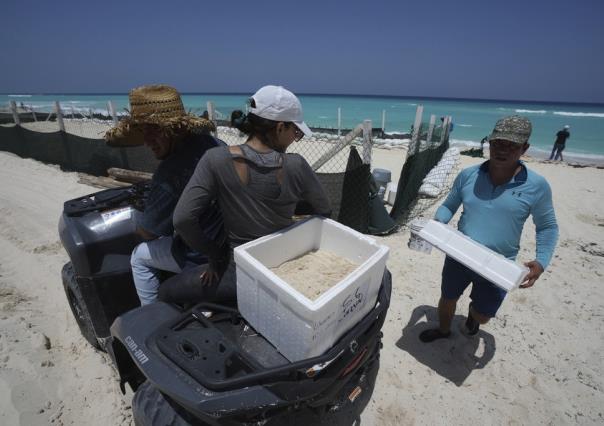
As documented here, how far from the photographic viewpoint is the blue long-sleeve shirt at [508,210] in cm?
218

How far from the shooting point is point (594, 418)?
7.79 feet

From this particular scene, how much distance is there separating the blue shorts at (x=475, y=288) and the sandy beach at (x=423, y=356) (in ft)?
2.01

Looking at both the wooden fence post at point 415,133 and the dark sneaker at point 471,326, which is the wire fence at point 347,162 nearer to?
the wooden fence post at point 415,133

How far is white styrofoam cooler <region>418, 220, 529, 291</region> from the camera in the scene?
1.90 m

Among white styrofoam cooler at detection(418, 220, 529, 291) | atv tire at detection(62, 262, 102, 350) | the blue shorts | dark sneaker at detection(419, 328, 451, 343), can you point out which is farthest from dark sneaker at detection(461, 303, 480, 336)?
atv tire at detection(62, 262, 102, 350)

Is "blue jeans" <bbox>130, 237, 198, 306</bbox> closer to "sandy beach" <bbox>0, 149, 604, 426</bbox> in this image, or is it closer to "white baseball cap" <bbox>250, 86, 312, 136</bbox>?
"sandy beach" <bbox>0, 149, 604, 426</bbox>

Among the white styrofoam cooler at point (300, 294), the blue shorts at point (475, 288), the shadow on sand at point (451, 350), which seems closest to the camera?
the white styrofoam cooler at point (300, 294)

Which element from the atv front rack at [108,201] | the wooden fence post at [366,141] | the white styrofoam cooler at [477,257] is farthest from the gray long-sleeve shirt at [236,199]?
the wooden fence post at [366,141]

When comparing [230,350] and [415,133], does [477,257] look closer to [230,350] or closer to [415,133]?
[230,350]

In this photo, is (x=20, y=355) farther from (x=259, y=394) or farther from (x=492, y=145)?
(x=492, y=145)

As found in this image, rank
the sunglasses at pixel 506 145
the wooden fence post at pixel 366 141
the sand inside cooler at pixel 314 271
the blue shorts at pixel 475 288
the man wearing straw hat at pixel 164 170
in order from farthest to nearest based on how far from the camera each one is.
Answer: the wooden fence post at pixel 366 141 < the blue shorts at pixel 475 288 < the sunglasses at pixel 506 145 < the man wearing straw hat at pixel 164 170 < the sand inside cooler at pixel 314 271

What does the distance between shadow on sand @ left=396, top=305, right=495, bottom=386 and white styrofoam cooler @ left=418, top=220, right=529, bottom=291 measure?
129cm

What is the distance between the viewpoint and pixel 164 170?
1896mm

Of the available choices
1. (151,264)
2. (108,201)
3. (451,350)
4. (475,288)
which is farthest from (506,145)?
(108,201)
